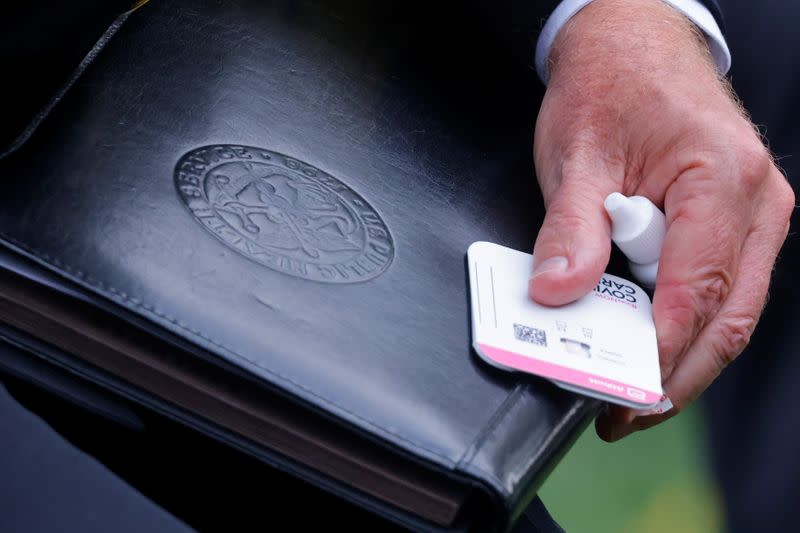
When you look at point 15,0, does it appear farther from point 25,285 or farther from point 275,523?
point 275,523

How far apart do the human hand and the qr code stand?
0.18 feet

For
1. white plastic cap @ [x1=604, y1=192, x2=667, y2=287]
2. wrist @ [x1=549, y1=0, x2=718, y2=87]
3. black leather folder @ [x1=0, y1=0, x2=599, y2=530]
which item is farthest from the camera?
wrist @ [x1=549, y1=0, x2=718, y2=87]

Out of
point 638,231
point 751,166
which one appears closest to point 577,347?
point 638,231

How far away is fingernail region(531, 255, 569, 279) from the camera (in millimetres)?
683

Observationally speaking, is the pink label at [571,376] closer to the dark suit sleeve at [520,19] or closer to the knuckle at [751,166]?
the knuckle at [751,166]

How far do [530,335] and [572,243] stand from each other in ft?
0.33

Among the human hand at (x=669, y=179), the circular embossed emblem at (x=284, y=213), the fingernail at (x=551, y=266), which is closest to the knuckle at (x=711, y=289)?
the human hand at (x=669, y=179)

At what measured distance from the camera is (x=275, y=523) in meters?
0.61

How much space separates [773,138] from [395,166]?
895 millimetres

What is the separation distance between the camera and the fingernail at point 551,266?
68 cm

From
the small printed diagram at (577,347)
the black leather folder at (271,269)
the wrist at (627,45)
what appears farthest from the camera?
the wrist at (627,45)

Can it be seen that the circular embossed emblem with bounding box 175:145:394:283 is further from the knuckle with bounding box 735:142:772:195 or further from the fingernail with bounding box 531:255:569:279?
the knuckle with bounding box 735:142:772:195

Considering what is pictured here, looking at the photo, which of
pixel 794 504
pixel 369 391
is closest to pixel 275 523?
pixel 369 391

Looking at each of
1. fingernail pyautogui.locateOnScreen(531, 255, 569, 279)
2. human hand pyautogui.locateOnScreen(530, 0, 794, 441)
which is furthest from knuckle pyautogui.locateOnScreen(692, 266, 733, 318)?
fingernail pyautogui.locateOnScreen(531, 255, 569, 279)
